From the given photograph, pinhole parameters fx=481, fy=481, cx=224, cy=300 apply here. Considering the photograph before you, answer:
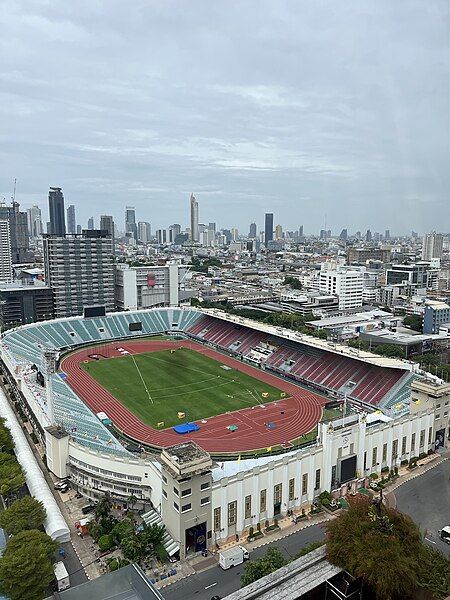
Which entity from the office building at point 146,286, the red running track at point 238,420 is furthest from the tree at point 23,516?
the office building at point 146,286

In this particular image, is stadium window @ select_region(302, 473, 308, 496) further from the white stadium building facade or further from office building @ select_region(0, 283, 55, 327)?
office building @ select_region(0, 283, 55, 327)

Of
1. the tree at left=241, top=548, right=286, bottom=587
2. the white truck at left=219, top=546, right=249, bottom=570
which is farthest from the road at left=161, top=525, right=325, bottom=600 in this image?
the tree at left=241, top=548, right=286, bottom=587

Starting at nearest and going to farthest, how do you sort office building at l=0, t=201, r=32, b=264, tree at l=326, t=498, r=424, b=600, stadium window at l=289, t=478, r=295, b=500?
1. tree at l=326, t=498, r=424, b=600
2. stadium window at l=289, t=478, r=295, b=500
3. office building at l=0, t=201, r=32, b=264

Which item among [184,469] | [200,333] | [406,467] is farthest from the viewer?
[200,333]

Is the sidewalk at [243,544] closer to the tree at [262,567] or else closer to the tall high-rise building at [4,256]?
the tree at [262,567]

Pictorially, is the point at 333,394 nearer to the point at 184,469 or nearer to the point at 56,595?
the point at 184,469

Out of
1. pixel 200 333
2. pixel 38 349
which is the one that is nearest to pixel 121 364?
pixel 38 349
